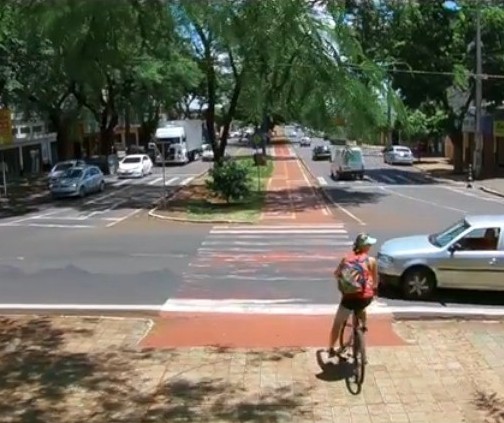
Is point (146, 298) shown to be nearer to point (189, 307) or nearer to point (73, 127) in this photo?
point (189, 307)

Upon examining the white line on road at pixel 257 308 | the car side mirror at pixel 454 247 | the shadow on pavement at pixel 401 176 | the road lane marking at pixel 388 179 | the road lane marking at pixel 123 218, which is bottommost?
the shadow on pavement at pixel 401 176

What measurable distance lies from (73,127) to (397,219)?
3838 cm

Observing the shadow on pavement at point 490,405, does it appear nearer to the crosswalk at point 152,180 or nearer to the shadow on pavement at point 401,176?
the shadow on pavement at point 401,176

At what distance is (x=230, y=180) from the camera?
30.0m

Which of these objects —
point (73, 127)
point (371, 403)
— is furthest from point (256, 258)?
point (73, 127)

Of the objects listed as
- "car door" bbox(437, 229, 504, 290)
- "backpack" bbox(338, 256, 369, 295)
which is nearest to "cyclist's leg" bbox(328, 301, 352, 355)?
"backpack" bbox(338, 256, 369, 295)

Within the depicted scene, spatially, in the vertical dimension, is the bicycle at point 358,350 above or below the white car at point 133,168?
above

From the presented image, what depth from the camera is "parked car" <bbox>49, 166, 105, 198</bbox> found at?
35844 millimetres

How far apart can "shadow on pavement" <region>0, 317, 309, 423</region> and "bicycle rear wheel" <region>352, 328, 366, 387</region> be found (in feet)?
1.78

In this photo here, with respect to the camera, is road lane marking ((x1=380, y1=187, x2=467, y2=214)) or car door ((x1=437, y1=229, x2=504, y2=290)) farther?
road lane marking ((x1=380, y1=187, x2=467, y2=214))

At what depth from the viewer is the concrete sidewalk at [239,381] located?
6.88 m

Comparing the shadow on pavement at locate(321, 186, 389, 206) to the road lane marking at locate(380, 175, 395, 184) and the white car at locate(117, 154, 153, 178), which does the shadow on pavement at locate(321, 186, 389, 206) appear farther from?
the white car at locate(117, 154, 153, 178)

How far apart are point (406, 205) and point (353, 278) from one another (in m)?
22.9

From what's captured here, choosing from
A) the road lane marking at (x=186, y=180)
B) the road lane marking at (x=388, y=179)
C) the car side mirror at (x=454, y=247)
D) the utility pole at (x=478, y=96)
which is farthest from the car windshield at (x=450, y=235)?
the road lane marking at (x=186, y=180)
